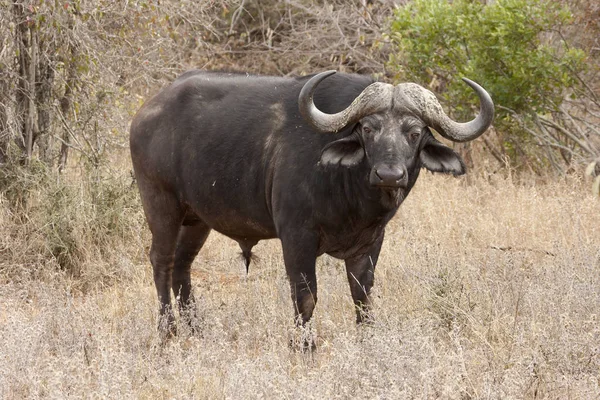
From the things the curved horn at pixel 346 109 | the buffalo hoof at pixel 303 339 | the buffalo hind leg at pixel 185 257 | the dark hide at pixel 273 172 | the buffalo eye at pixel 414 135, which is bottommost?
the buffalo hind leg at pixel 185 257

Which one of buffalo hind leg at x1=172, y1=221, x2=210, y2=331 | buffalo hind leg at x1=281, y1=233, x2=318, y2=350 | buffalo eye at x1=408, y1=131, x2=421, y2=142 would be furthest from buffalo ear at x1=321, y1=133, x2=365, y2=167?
buffalo hind leg at x1=172, y1=221, x2=210, y2=331

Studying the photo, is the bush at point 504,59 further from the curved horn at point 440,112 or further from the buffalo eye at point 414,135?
the buffalo eye at point 414,135

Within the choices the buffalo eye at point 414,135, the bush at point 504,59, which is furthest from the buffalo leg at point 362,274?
the bush at point 504,59

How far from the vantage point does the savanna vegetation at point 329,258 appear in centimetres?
476

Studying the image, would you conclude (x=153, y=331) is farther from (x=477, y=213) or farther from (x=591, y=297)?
(x=477, y=213)

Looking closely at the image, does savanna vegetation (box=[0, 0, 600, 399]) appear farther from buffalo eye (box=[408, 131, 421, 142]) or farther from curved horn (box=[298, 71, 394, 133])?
curved horn (box=[298, 71, 394, 133])

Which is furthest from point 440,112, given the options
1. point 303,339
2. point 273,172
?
point 303,339

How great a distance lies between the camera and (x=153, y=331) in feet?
20.5

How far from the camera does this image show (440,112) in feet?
17.8

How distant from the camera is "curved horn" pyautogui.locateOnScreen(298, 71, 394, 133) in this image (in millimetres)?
5332

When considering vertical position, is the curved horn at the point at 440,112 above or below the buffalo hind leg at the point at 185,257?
above

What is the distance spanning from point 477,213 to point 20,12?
4653 millimetres

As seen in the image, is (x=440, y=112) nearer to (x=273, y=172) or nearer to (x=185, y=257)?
(x=273, y=172)

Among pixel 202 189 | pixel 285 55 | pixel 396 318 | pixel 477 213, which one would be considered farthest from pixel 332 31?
pixel 396 318
